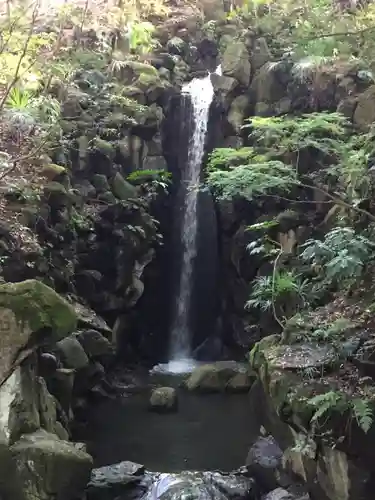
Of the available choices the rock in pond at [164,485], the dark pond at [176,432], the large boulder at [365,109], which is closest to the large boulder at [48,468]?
the rock in pond at [164,485]

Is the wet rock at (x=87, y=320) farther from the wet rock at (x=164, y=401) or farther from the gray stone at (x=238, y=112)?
the gray stone at (x=238, y=112)

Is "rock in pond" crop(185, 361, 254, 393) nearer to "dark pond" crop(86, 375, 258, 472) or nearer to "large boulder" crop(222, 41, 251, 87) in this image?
"dark pond" crop(86, 375, 258, 472)

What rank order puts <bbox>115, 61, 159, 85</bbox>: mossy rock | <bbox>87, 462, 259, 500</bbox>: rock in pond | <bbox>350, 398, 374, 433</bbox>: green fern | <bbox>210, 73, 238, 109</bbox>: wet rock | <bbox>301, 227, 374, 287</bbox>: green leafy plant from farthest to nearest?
1. <bbox>115, 61, 159, 85</bbox>: mossy rock
2. <bbox>210, 73, 238, 109</bbox>: wet rock
3. <bbox>87, 462, 259, 500</bbox>: rock in pond
4. <bbox>301, 227, 374, 287</bbox>: green leafy plant
5. <bbox>350, 398, 374, 433</bbox>: green fern

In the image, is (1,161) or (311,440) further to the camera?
(1,161)

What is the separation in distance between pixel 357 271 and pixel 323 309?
103cm

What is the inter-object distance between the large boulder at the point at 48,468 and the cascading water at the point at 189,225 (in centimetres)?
877

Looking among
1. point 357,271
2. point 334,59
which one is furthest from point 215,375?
point 334,59

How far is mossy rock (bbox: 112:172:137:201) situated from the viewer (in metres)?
13.7

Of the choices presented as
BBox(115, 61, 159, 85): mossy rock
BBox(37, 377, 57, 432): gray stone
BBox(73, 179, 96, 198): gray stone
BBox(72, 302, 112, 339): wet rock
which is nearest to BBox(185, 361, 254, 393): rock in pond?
BBox(72, 302, 112, 339): wet rock

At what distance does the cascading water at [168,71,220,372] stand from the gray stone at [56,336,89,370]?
5630 mm

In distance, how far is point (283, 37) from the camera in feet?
50.3

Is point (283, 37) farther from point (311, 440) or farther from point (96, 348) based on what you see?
point (311, 440)

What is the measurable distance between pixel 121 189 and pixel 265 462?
786 cm

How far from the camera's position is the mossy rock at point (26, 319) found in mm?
6242
